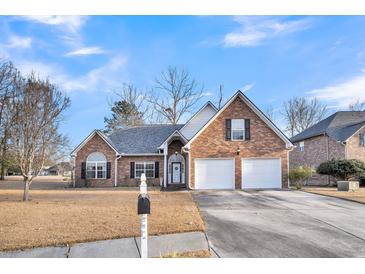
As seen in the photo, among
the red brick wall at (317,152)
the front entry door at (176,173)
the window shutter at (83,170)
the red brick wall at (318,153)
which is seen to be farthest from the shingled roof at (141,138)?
the red brick wall at (317,152)

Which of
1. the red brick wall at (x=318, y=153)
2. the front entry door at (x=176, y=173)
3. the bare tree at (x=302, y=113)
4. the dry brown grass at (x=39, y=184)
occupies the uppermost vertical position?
the bare tree at (x=302, y=113)

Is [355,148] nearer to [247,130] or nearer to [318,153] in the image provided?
[318,153]

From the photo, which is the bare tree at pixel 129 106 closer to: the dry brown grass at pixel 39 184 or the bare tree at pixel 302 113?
the dry brown grass at pixel 39 184

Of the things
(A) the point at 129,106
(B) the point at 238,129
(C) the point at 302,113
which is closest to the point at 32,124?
(B) the point at 238,129

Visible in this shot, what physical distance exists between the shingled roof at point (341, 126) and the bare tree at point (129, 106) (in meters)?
19.4

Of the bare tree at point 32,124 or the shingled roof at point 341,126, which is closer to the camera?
the bare tree at point 32,124

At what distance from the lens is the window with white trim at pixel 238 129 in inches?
823

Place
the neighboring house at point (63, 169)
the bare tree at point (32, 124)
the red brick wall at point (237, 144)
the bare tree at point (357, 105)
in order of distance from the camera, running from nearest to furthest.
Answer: the bare tree at point (32, 124) < the red brick wall at point (237, 144) < the bare tree at point (357, 105) < the neighboring house at point (63, 169)

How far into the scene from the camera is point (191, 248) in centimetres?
623

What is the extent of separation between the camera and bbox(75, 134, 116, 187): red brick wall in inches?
955

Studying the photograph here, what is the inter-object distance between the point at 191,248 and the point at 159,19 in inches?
239

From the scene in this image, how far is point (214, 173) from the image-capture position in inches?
811

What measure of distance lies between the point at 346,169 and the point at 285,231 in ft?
55.5
